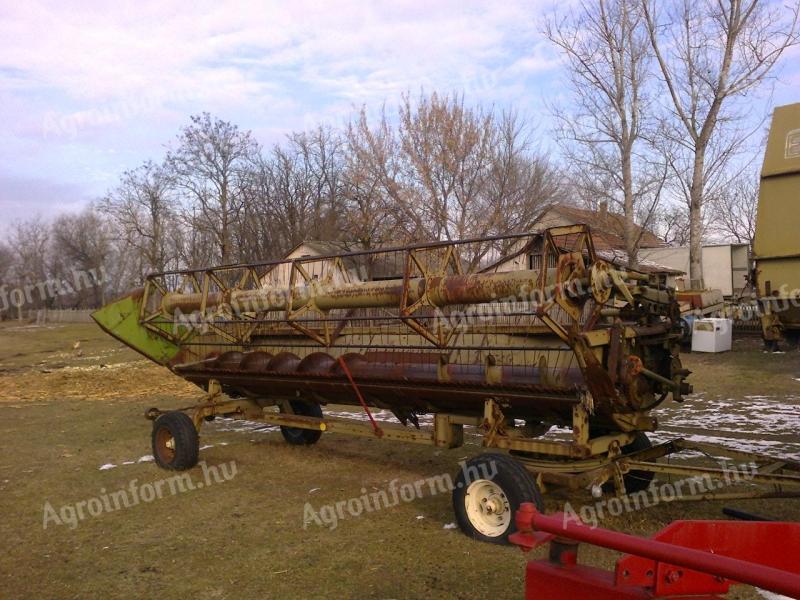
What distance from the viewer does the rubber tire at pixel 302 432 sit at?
866 cm

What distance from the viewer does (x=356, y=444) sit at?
867cm

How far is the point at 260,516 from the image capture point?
5.86 meters

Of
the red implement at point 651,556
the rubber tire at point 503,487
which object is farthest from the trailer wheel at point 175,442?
the red implement at point 651,556

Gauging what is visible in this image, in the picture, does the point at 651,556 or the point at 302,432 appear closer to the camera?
the point at 651,556

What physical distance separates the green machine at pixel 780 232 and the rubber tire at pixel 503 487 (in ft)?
7.45

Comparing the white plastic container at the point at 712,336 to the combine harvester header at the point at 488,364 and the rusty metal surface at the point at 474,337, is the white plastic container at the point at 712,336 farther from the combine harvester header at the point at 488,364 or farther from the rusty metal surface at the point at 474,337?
the rusty metal surface at the point at 474,337

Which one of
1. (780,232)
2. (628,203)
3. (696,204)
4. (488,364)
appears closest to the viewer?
(780,232)

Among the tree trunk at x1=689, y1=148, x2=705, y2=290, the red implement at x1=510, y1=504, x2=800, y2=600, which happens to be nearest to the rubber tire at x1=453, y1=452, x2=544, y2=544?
the red implement at x1=510, y1=504, x2=800, y2=600

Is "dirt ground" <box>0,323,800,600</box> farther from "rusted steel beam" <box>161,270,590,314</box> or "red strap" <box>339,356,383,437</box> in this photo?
"rusted steel beam" <box>161,270,590,314</box>

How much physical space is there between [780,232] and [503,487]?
2789 millimetres

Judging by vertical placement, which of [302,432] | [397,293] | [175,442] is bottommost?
[302,432]

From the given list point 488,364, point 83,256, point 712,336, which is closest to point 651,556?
point 488,364

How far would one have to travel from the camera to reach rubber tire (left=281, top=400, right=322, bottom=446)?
28.4 ft

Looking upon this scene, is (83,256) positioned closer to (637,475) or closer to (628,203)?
(628,203)
